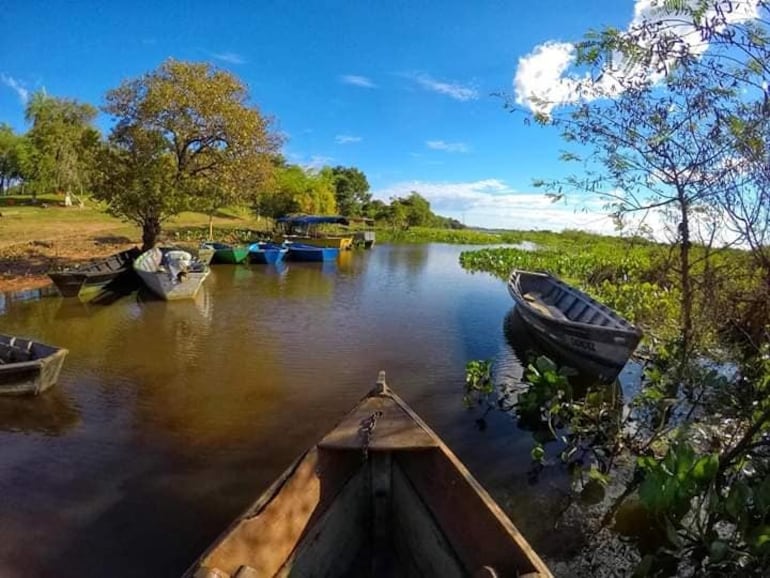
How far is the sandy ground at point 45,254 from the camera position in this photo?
50.2 feet

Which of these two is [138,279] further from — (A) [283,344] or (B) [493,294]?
(B) [493,294]

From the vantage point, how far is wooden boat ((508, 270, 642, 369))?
299 inches

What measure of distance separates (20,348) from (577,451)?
28.0 feet


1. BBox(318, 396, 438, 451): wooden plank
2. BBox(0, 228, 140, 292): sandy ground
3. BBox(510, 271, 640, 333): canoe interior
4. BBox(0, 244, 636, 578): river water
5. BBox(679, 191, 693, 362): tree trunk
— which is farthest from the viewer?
BBox(0, 228, 140, 292): sandy ground

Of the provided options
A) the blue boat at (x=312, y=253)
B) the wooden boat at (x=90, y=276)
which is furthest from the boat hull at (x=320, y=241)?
the wooden boat at (x=90, y=276)

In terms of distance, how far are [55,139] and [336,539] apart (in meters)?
51.0

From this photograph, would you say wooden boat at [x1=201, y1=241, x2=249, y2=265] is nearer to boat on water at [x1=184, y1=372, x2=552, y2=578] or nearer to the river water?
the river water

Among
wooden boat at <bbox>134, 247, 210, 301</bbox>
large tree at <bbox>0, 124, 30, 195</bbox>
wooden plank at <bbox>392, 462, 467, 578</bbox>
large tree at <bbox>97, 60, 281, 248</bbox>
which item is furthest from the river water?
large tree at <bbox>0, 124, 30, 195</bbox>

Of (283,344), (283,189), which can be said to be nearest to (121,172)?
(283,344)

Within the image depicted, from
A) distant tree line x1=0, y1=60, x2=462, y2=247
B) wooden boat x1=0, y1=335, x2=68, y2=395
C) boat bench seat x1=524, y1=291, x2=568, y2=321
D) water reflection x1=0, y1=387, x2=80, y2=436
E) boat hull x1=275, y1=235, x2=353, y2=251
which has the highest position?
distant tree line x1=0, y1=60, x2=462, y2=247

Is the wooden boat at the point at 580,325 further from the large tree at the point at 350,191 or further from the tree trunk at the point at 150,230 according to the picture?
the large tree at the point at 350,191

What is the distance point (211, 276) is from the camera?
2048cm

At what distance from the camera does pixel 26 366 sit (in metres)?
6.70

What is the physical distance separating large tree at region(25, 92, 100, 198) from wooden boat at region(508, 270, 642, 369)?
40621mm
